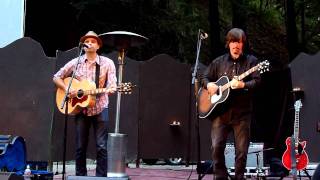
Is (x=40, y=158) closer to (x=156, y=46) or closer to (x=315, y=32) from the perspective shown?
(x=156, y=46)

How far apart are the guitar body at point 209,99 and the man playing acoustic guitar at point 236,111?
4cm

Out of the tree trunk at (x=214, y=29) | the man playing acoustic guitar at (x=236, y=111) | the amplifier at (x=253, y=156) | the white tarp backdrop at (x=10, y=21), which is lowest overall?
the amplifier at (x=253, y=156)

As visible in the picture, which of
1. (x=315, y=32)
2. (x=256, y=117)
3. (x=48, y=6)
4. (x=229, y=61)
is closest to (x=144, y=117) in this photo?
(x=256, y=117)

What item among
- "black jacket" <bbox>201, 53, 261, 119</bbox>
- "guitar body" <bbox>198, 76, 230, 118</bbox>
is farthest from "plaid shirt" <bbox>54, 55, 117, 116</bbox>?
"black jacket" <bbox>201, 53, 261, 119</bbox>

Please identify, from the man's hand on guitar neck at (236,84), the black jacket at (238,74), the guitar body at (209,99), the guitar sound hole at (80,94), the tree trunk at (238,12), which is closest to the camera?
the man's hand on guitar neck at (236,84)

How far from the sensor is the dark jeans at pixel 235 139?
619 centimetres

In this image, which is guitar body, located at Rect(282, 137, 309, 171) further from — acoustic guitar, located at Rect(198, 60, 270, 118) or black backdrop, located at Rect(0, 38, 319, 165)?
acoustic guitar, located at Rect(198, 60, 270, 118)

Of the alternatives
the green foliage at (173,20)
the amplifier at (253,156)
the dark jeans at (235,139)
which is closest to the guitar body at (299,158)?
the amplifier at (253,156)

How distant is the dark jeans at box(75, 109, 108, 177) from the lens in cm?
713

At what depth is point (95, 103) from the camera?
285 inches

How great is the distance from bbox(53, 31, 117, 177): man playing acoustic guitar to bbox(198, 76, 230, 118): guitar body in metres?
1.13

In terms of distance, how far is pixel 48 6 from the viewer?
15.6 meters

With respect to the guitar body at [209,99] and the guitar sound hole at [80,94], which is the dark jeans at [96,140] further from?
the guitar body at [209,99]

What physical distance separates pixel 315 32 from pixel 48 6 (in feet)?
24.7
